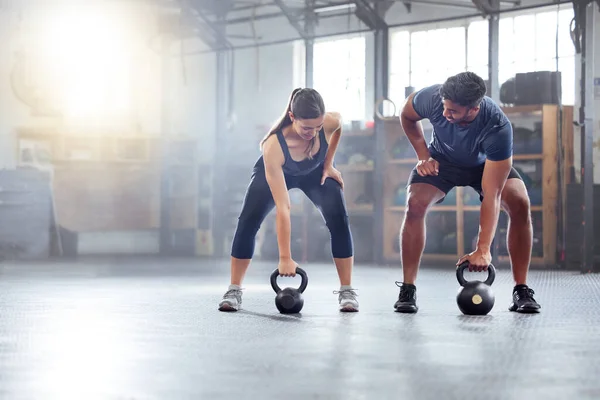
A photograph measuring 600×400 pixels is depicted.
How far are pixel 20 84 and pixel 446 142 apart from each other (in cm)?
827

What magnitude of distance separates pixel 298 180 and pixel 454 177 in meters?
0.74

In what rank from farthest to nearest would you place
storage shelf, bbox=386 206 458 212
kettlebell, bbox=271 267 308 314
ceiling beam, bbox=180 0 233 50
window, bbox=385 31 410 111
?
window, bbox=385 31 410 111 → ceiling beam, bbox=180 0 233 50 → storage shelf, bbox=386 206 458 212 → kettlebell, bbox=271 267 308 314

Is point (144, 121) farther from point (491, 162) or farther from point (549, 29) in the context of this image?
point (491, 162)

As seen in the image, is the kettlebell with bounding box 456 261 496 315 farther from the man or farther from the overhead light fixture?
the overhead light fixture

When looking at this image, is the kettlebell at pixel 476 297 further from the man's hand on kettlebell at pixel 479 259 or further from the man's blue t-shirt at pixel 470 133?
the man's blue t-shirt at pixel 470 133

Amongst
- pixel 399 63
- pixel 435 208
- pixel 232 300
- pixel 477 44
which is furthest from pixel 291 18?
pixel 232 300

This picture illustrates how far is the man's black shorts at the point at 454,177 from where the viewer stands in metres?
3.87

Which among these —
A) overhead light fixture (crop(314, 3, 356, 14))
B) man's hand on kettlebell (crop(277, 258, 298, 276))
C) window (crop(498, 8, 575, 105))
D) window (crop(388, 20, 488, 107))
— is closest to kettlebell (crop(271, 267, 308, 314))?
man's hand on kettlebell (crop(277, 258, 298, 276))

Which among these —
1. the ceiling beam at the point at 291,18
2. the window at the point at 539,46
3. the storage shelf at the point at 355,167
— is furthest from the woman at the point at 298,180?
the window at the point at 539,46

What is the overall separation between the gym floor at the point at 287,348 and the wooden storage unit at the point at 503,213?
322cm

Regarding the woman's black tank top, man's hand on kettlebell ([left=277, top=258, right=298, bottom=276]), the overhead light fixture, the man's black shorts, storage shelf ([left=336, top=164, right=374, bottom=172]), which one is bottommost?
man's hand on kettlebell ([left=277, top=258, right=298, bottom=276])

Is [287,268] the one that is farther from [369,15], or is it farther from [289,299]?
[369,15]

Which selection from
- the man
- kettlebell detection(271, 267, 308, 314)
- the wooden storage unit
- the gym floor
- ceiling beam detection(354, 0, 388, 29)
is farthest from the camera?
ceiling beam detection(354, 0, 388, 29)

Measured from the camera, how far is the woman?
371 centimetres
